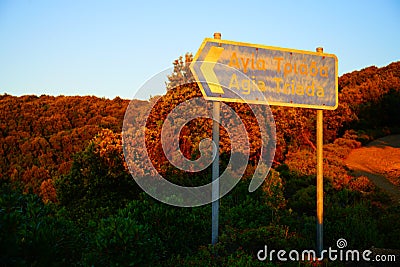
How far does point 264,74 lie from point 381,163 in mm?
11711

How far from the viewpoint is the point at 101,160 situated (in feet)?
40.4

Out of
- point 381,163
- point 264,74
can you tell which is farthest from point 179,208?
point 381,163

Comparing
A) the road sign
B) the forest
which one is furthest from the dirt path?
the road sign

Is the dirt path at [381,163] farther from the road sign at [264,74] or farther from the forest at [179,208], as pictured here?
the road sign at [264,74]

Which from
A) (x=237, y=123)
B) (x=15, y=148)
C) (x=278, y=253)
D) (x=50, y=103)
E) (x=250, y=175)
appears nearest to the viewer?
(x=278, y=253)

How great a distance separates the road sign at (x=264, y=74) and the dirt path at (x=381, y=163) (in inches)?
248

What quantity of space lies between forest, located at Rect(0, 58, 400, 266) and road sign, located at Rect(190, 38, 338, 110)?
1859 mm

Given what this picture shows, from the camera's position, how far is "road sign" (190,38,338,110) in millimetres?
5539

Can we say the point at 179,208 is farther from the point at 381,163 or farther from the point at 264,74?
the point at 381,163

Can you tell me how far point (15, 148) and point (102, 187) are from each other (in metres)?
16.9

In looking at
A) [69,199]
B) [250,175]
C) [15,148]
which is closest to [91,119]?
[15,148]

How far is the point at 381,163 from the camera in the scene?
53.0 feet

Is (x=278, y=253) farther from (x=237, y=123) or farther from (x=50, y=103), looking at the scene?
(x=50, y=103)

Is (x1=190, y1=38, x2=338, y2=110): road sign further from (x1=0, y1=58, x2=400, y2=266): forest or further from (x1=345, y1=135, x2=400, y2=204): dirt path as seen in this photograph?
(x1=345, y1=135, x2=400, y2=204): dirt path
